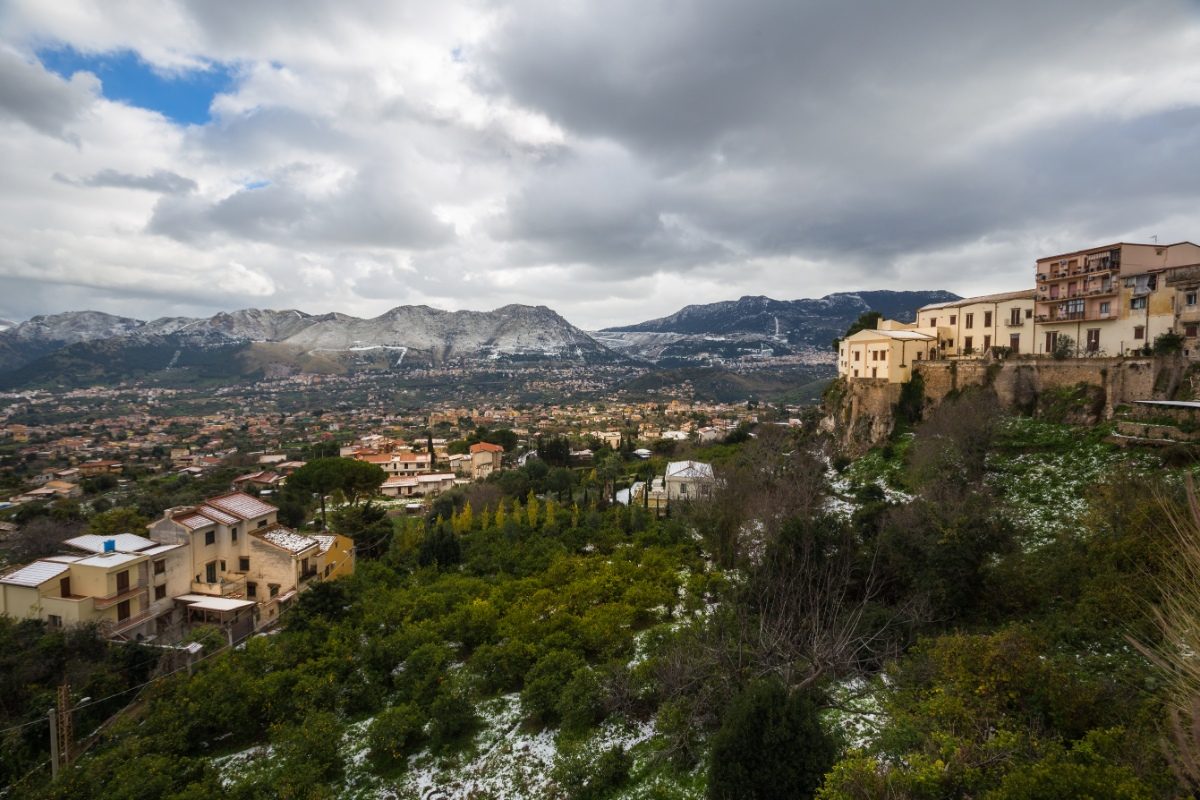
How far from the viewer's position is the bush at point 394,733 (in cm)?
1108

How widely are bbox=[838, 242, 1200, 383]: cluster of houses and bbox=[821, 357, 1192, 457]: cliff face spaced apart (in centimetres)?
84

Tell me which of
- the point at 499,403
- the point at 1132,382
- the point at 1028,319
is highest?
the point at 1028,319

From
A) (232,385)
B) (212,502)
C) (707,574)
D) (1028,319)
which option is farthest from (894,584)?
(232,385)

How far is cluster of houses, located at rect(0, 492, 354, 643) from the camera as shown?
55.4 ft

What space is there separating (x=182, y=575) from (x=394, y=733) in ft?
45.6

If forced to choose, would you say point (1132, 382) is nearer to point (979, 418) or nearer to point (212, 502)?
point (979, 418)

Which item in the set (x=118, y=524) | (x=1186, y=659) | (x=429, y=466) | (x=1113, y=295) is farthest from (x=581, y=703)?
(x=429, y=466)

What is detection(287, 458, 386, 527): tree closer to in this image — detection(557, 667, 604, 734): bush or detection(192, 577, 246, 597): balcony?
detection(192, 577, 246, 597): balcony

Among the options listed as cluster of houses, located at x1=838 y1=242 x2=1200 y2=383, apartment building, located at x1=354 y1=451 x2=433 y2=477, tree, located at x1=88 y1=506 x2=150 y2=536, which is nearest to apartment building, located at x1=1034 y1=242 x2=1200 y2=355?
cluster of houses, located at x1=838 y1=242 x2=1200 y2=383

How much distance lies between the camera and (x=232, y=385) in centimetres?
16425

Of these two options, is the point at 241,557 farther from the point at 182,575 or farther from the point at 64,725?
the point at 64,725

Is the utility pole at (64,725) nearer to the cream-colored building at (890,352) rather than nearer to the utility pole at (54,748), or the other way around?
the utility pole at (54,748)

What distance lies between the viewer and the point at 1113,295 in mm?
23859

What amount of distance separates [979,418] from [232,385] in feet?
617
